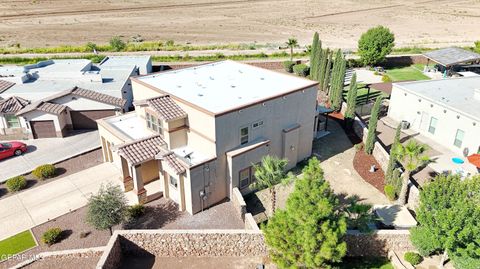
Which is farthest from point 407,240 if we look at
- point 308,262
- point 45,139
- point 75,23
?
point 75,23

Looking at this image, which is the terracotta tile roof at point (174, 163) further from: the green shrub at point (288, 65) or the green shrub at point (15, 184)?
the green shrub at point (288, 65)

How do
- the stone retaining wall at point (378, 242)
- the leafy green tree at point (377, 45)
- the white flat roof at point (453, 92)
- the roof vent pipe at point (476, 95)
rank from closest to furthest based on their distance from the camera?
the stone retaining wall at point (378, 242)
the white flat roof at point (453, 92)
the roof vent pipe at point (476, 95)
the leafy green tree at point (377, 45)

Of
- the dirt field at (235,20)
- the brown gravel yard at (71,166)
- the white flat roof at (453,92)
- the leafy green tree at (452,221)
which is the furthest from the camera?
the dirt field at (235,20)

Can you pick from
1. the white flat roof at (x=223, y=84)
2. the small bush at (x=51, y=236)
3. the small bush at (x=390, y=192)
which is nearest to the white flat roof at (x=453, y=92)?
the small bush at (x=390, y=192)

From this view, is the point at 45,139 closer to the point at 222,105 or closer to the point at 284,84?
the point at 222,105

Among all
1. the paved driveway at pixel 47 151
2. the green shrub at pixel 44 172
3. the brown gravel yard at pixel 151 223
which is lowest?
the brown gravel yard at pixel 151 223

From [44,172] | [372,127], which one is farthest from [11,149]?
[372,127]

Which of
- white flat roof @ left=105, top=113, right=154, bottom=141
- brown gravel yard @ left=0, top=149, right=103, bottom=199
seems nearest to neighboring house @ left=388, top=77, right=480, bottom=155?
white flat roof @ left=105, top=113, right=154, bottom=141

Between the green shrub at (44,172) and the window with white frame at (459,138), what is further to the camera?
the window with white frame at (459,138)

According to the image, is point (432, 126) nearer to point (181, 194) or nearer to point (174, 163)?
point (181, 194)
